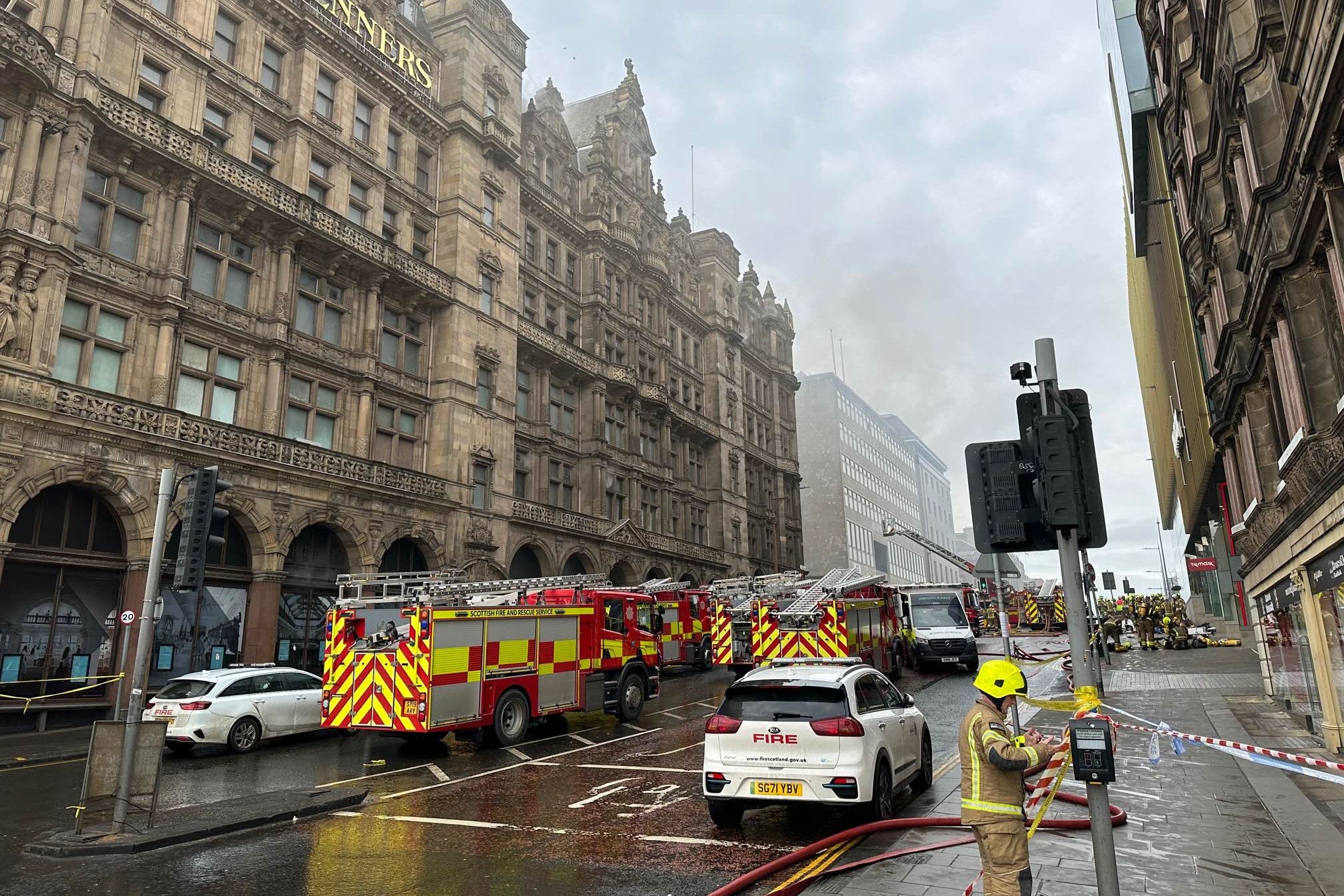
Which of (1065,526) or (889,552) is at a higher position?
(889,552)

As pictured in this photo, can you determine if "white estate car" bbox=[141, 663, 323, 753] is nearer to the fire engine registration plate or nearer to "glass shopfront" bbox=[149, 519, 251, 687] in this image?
"glass shopfront" bbox=[149, 519, 251, 687]

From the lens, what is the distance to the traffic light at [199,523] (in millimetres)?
10430

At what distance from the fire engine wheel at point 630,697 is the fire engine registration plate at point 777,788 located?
34.7 feet

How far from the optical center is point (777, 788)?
28.1 ft

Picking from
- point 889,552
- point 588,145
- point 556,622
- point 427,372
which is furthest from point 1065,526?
point 889,552

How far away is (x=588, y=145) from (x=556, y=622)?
1749 inches

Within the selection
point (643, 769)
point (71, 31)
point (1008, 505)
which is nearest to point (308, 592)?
point (71, 31)

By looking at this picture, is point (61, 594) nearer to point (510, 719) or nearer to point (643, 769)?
point (510, 719)

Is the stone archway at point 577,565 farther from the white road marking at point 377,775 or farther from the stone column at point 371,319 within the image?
the white road marking at point 377,775

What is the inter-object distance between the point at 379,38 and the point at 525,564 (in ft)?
73.9

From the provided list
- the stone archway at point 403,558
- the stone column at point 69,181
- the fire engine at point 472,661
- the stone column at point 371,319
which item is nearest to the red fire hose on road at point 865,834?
the fire engine at point 472,661

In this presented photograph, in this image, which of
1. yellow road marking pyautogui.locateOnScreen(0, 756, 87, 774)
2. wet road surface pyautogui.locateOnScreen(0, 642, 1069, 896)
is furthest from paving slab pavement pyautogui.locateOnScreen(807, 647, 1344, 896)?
yellow road marking pyautogui.locateOnScreen(0, 756, 87, 774)

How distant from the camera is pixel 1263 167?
12.5 metres

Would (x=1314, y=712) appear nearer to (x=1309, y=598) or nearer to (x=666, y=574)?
(x=1309, y=598)
